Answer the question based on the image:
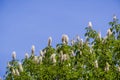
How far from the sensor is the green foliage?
31.4 metres

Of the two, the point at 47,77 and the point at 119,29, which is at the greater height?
the point at 119,29

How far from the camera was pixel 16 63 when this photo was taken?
3506 centimetres

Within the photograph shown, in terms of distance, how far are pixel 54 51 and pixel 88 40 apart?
2.97 m

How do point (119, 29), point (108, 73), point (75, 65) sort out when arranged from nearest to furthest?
1. point (108, 73)
2. point (75, 65)
3. point (119, 29)

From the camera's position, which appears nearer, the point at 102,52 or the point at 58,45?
the point at 58,45

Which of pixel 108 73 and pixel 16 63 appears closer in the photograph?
pixel 108 73

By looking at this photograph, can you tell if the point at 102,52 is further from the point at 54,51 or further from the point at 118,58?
the point at 54,51

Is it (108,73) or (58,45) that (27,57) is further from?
(108,73)

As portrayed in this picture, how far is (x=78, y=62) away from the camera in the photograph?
1347 inches

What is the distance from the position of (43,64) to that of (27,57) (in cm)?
158

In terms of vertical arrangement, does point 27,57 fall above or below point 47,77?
above

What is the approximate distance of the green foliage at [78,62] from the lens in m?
31.4

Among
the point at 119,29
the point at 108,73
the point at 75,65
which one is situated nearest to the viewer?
the point at 108,73

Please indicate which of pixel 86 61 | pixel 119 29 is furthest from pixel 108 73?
pixel 119 29
